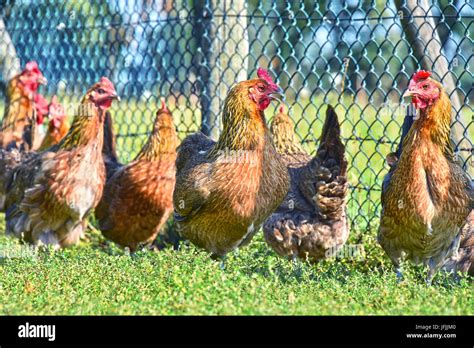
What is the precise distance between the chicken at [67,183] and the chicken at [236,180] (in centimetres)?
121

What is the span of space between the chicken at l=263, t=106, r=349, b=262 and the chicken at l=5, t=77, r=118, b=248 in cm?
155

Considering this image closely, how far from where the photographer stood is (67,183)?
623 cm

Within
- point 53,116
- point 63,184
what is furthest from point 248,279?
point 53,116

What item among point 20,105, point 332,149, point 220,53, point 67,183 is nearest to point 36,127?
point 20,105

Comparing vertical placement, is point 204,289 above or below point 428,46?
below

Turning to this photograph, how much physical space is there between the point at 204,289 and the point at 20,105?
4.95m

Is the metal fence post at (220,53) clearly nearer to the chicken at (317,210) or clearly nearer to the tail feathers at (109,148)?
the tail feathers at (109,148)

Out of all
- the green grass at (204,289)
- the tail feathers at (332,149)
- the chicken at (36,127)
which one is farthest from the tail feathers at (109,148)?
the tail feathers at (332,149)

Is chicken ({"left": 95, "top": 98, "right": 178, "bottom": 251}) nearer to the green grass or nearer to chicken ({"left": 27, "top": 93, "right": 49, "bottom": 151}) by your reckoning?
the green grass

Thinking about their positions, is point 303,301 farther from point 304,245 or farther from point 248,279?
point 304,245

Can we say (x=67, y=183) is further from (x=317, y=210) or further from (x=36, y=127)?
(x=36, y=127)

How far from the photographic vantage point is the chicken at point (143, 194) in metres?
6.43

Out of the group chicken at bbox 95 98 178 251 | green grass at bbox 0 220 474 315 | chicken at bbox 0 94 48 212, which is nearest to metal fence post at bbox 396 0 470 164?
green grass at bbox 0 220 474 315

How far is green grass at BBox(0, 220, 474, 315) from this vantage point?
→ 380 centimetres
